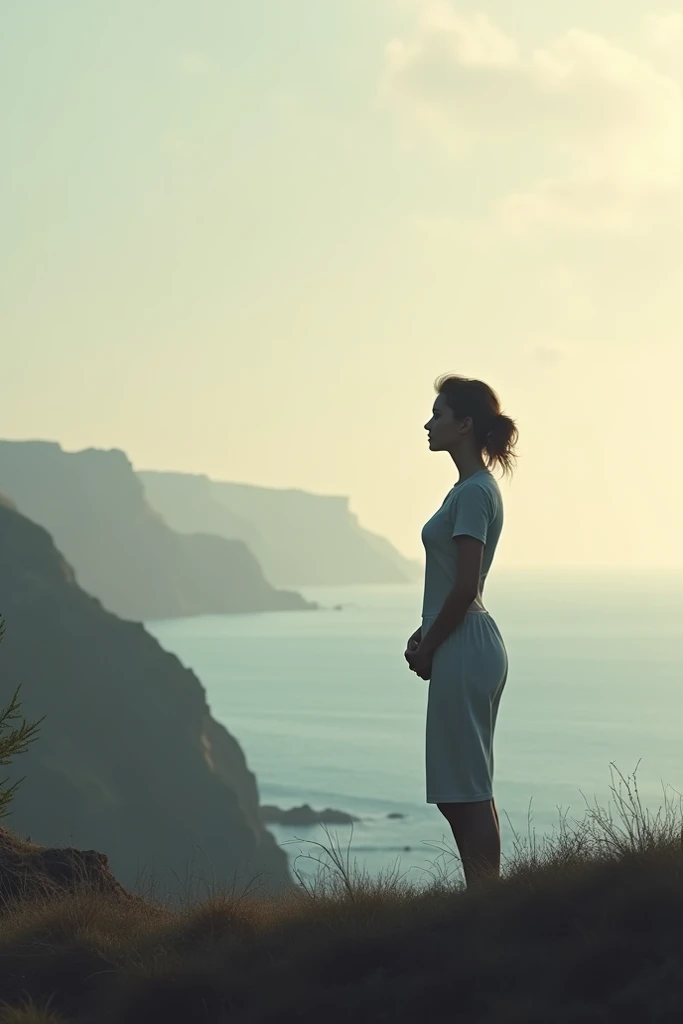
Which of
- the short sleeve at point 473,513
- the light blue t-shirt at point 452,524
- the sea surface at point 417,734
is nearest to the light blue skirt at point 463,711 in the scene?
the light blue t-shirt at point 452,524

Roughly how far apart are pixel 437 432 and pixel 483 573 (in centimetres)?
67

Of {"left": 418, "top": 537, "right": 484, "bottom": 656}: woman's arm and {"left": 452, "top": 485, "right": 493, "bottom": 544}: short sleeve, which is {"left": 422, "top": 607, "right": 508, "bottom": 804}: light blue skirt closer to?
{"left": 418, "top": 537, "right": 484, "bottom": 656}: woman's arm

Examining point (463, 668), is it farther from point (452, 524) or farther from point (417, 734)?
point (417, 734)

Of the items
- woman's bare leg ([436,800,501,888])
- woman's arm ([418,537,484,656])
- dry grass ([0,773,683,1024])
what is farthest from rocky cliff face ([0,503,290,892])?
woman's arm ([418,537,484,656])

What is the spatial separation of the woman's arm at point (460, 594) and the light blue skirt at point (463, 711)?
7cm

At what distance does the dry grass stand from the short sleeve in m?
1.34

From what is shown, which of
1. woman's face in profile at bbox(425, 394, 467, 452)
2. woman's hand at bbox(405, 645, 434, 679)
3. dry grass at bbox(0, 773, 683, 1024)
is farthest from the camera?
woman's face in profile at bbox(425, 394, 467, 452)

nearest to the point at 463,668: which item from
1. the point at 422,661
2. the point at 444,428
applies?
the point at 422,661

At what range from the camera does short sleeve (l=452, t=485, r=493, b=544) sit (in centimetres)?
529

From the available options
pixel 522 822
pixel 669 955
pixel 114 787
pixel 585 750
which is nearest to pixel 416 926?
pixel 669 955

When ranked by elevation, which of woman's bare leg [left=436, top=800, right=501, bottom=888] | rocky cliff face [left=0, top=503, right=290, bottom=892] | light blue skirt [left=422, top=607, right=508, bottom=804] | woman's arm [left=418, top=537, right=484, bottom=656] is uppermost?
rocky cliff face [left=0, top=503, right=290, bottom=892]

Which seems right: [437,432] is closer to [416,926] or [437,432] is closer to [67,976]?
[416,926]

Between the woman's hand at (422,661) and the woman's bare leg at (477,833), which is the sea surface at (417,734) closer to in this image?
the woman's bare leg at (477,833)

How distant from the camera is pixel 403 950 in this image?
456 centimetres
